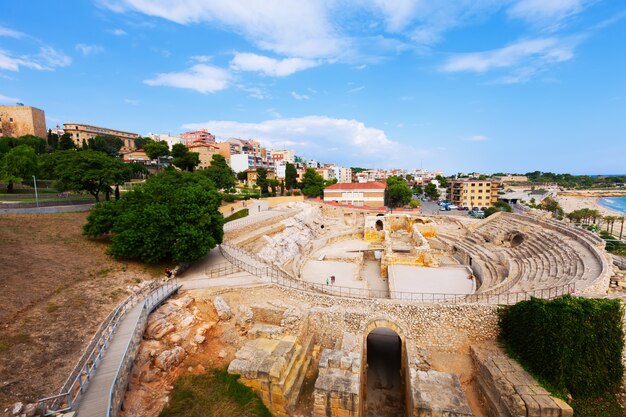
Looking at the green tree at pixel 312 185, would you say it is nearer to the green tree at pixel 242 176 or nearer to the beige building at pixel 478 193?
the green tree at pixel 242 176

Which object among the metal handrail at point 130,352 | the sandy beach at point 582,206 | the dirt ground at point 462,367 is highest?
the metal handrail at point 130,352

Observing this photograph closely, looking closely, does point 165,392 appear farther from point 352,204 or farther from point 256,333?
point 352,204

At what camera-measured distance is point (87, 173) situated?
79.0 feet

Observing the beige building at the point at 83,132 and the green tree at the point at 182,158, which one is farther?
the beige building at the point at 83,132

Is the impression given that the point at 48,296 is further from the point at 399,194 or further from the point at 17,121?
the point at 17,121

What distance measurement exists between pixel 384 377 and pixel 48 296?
54.0ft

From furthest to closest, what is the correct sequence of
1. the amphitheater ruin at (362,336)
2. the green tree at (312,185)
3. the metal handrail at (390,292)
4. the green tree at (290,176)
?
the green tree at (290,176), the green tree at (312,185), the metal handrail at (390,292), the amphitheater ruin at (362,336)

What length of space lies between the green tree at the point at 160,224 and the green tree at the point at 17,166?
1803cm

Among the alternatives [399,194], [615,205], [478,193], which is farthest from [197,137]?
[615,205]

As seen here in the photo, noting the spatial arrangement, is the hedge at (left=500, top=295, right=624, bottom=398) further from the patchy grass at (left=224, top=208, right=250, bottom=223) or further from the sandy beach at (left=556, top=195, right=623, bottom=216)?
the sandy beach at (left=556, top=195, right=623, bottom=216)

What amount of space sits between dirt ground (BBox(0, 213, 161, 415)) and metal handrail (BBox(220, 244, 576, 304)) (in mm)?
6483

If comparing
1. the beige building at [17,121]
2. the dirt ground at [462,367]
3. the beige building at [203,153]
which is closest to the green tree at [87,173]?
the dirt ground at [462,367]

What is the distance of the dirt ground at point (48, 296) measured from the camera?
8805 mm

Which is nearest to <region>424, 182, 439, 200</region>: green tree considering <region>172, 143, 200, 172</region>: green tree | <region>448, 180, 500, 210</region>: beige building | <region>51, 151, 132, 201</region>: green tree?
<region>448, 180, 500, 210</region>: beige building
